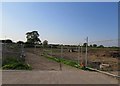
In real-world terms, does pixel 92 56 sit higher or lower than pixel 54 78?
higher

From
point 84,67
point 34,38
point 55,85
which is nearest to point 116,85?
point 55,85

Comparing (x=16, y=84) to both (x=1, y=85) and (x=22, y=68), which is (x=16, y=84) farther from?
(x=22, y=68)

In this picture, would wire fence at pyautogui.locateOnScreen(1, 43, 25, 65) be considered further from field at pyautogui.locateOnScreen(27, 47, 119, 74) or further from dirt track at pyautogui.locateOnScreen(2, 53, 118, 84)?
dirt track at pyautogui.locateOnScreen(2, 53, 118, 84)

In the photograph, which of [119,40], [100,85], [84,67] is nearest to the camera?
[100,85]

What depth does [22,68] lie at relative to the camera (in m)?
17.8

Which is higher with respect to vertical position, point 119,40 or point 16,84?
point 119,40

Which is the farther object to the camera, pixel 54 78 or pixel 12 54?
pixel 12 54

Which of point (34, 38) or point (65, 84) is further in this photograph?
point (34, 38)

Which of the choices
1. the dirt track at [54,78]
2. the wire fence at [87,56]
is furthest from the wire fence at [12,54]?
the dirt track at [54,78]

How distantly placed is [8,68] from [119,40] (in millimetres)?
8585

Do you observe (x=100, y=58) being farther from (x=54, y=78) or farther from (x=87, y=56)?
(x=54, y=78)

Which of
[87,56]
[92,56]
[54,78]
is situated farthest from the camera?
[92,56]

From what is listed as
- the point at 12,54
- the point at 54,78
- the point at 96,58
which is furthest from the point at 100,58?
the point at 54,78

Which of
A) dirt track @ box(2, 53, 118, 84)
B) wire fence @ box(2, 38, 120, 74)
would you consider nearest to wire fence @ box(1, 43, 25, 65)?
wire fence @ box(2, 38, 120, 74)
